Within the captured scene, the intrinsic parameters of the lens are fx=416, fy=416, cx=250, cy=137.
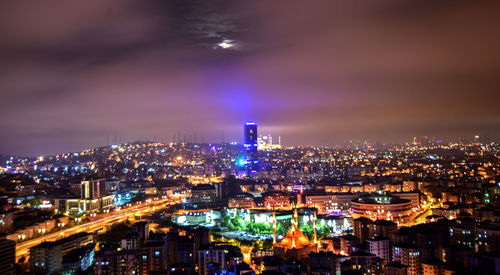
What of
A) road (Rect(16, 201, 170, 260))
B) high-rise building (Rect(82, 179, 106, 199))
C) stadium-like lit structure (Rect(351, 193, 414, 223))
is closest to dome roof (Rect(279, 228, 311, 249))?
stadium-like lit structure (Rect(351, 193, 414, 223))

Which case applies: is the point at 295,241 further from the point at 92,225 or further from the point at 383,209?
the point at 92,225

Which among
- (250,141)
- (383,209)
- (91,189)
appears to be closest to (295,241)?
(383,209)

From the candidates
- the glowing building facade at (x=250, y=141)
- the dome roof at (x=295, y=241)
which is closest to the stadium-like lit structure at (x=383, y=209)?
the dome roof at (x=295, y=241)

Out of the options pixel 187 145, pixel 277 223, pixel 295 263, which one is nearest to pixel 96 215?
pixel 277 223

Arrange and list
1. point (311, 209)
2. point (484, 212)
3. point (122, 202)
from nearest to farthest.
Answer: point (484, 212) → point (311, 209) → point (122, 202)

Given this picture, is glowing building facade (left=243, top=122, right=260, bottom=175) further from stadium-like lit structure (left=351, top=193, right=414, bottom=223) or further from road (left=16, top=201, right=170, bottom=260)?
stadium-like lit structure (left=351, top=193, right=414, bottom=223)

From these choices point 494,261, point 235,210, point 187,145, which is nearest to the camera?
point 494,261

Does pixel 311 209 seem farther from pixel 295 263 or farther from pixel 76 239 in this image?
pixel 76 239
